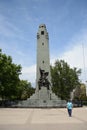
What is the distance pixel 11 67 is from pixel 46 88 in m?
9.53

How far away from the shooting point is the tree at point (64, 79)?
6688 cm

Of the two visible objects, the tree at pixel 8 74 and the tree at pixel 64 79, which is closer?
the tree at pixel 8 74

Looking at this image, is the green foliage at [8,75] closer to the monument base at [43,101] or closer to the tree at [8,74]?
the tree at [8,74]

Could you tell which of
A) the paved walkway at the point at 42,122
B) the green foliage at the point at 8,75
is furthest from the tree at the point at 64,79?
the paved walkway at the point at 42,122

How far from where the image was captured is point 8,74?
4688 cm

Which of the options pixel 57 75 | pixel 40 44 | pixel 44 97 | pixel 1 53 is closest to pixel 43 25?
pixel 40 44

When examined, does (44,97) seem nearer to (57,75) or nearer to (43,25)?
(43,25)

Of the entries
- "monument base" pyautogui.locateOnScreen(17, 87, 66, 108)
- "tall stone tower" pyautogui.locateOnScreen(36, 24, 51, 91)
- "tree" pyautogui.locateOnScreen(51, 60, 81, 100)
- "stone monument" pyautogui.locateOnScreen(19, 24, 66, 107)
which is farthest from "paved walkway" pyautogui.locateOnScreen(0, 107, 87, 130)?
"tree" pyautogui.locateOnScreen(51, 60, 81, 100)

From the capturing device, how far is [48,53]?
4728cm

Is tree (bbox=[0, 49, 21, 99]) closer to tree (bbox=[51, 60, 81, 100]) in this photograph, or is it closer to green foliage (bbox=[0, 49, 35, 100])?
green foliage (bbox=[0, 49, 35, 100])

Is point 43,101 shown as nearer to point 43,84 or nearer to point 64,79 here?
point 43,84

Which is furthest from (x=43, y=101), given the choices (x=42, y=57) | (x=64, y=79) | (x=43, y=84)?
(x=64, y=79)

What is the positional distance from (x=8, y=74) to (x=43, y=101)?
9943 mm

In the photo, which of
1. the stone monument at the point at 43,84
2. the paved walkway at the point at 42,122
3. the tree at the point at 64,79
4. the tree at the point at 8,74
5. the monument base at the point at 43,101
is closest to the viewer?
the paved walkway at the point at 42,122
